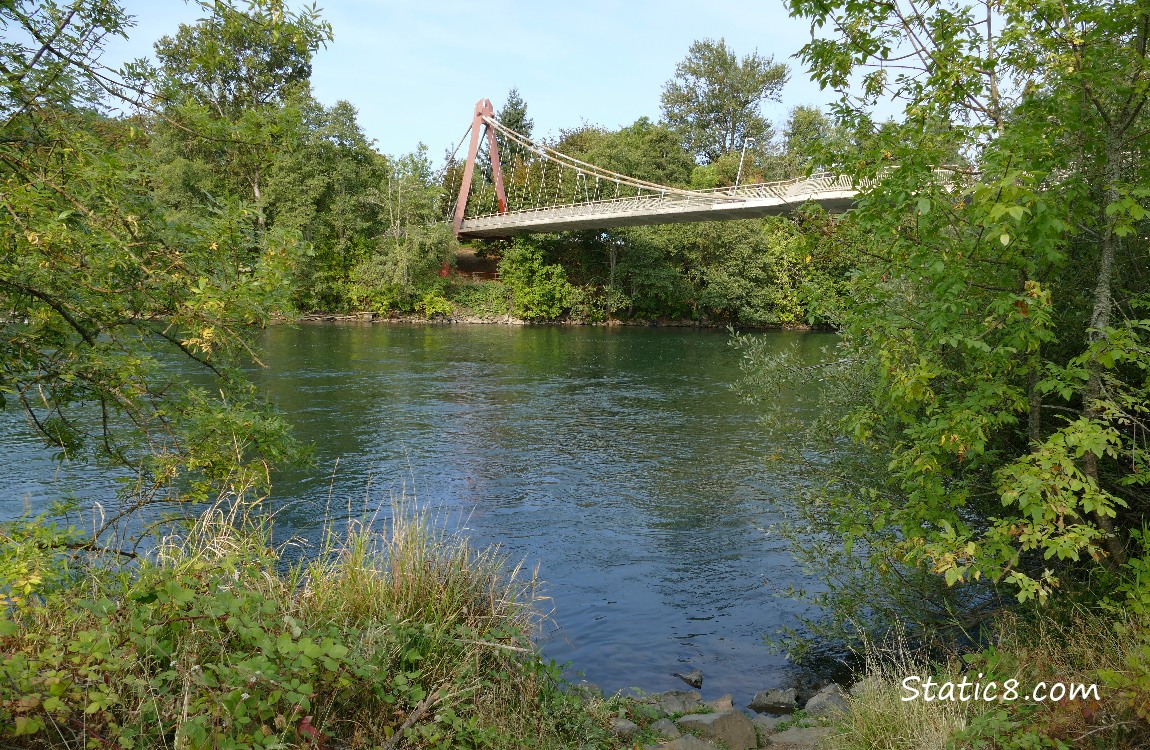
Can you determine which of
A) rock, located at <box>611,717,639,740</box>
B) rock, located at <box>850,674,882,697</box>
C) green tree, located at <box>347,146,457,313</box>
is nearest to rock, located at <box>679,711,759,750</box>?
rock, located at <box>611,717,639,740</box>

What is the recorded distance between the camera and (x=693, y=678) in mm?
5844

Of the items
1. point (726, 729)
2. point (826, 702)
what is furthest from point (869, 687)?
point (826, 702)

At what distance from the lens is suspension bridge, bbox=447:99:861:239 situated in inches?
1234

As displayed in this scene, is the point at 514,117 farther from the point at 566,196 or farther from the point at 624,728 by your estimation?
the point at 624,728

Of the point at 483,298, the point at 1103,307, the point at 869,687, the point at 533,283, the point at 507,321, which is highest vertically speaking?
the point at 533,283

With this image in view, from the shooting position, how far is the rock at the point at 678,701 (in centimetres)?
497

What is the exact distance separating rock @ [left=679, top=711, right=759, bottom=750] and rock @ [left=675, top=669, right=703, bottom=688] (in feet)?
4.79

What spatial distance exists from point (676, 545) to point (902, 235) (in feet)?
17.4

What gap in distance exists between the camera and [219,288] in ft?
13.7

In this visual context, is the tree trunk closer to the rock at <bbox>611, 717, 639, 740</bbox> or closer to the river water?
the rock at <bbox>611, 717, 639, 740</bbox>

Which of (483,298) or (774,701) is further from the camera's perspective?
(483,298)

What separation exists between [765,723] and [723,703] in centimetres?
45

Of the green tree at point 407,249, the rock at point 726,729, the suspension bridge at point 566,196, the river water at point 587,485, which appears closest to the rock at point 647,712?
the rock at point 726,729

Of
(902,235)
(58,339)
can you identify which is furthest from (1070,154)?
(58,339)
